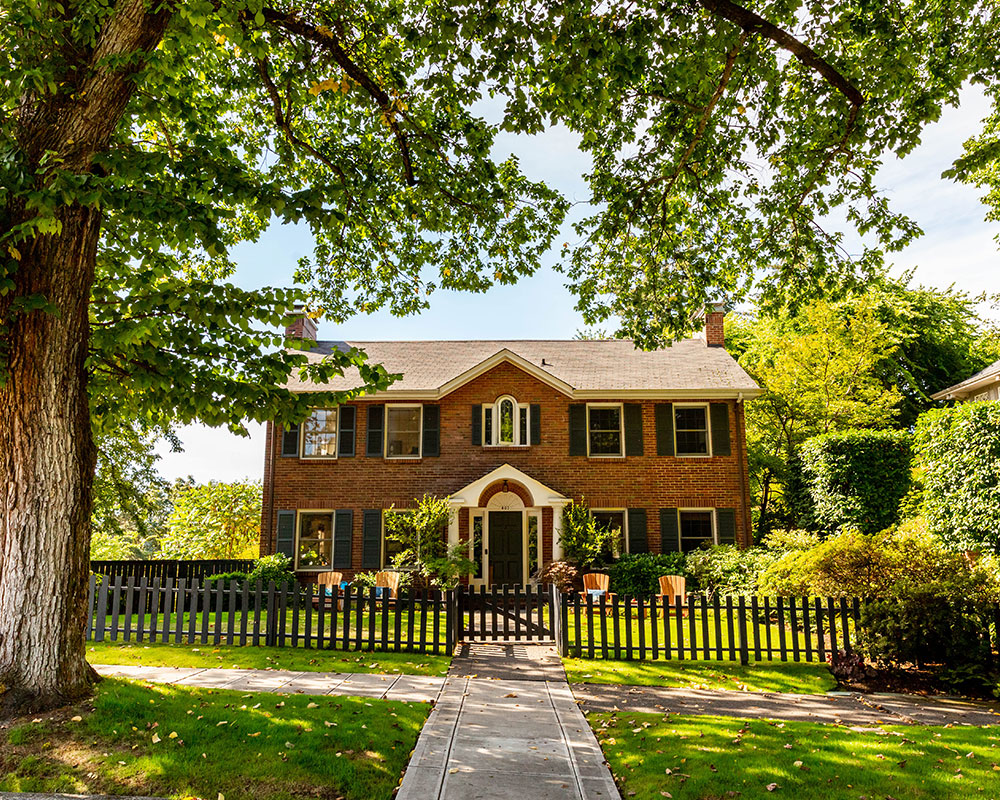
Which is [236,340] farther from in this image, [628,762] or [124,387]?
[628,762]

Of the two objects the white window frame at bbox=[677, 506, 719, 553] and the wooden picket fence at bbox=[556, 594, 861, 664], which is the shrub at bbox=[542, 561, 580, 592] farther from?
the wooden picket fence at bbox=[556, 594, 861, 664]

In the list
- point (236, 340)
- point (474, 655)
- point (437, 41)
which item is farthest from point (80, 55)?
point (474, 655)

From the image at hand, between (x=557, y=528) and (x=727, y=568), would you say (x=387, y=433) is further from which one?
(x=727, y=568)

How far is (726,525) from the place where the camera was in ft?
65.4

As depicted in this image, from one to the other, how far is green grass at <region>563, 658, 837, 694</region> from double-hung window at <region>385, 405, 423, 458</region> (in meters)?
11.1

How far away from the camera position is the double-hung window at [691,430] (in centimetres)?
2064

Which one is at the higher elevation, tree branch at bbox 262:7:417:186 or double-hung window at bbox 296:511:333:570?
tree branch at bbox 262:7:417:186

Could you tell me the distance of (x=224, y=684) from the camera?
8188 millimetres

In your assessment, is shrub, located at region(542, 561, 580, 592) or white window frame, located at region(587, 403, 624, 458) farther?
white window frame, located at region(587, 403, 624, 458)

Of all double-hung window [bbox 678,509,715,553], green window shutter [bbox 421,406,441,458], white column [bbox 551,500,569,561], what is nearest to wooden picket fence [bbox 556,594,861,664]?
white column [bbox 551,500,569,561]

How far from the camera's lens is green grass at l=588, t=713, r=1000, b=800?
17.0 ft

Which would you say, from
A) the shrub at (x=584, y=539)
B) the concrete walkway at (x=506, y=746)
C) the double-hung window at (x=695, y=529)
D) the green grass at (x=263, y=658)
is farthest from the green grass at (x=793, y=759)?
the double-hung window at (x=695, y=529)

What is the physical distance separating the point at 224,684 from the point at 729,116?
11.1 meters

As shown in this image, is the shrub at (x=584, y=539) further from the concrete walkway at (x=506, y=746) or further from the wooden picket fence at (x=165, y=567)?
the concrete walkway at (x=506, y=746)
